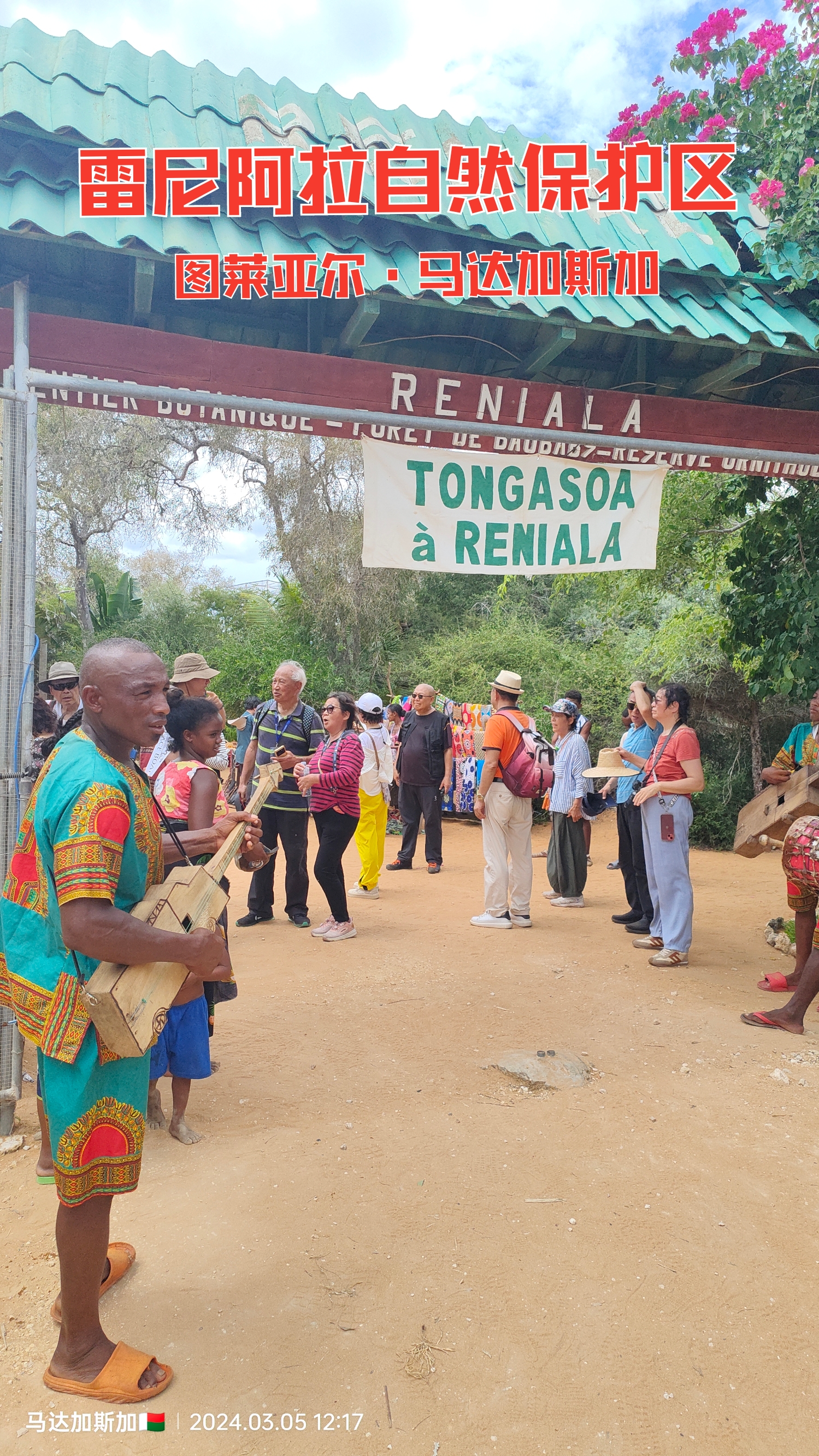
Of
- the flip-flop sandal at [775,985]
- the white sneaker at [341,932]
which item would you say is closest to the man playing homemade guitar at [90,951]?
the white sneaker at [341,932]

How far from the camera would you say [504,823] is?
6.69 metres

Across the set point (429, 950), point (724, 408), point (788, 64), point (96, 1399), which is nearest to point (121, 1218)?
point (96, 1399)

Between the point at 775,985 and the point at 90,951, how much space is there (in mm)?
4754

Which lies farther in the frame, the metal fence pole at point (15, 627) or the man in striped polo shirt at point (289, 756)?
the man in striped polo shirt at point (289, 756)

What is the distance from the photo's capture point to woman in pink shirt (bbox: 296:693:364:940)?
19.5ft

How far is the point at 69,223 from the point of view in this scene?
3.33 m

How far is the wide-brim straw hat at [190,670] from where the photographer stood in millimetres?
4707

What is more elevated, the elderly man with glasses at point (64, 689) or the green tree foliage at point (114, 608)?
the green tree foliage at point (114, 608)

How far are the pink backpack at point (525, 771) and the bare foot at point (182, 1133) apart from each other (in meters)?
3.74

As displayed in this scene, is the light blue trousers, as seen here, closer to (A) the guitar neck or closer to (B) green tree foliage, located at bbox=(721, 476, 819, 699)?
(B) green tree foliage, located at bbox=(721, 476, 819, 699)

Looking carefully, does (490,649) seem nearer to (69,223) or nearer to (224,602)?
(69,223)

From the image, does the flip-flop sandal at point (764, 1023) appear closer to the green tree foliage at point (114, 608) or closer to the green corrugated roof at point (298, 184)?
the green corrugated roof at point (298, 184)

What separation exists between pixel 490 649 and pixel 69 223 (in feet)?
36.6

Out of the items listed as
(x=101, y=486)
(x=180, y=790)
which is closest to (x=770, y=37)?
(x=180, y=790)
